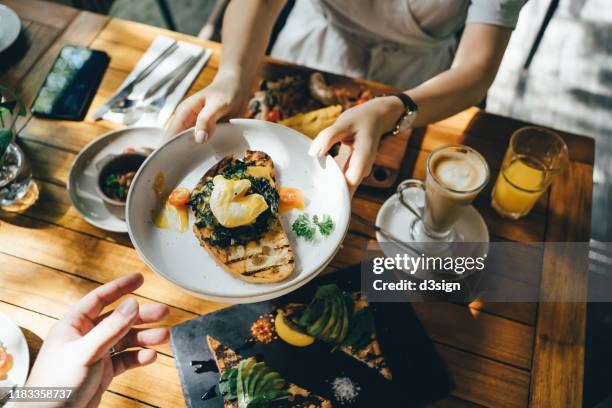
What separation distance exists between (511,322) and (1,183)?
1.52 meters

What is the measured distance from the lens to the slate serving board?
117cm

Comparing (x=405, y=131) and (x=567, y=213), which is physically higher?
(x=405, y=131)

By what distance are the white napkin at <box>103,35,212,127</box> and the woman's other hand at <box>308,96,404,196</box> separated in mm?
649

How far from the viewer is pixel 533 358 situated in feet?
4.05

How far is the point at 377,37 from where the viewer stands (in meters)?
1.94

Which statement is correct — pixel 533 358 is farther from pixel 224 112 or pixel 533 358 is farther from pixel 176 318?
pixel 224 112

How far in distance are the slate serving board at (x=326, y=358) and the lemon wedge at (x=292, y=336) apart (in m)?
0.01

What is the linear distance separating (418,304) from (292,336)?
36 cm

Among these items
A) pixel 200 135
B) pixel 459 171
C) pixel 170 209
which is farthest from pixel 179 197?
pixel 459 171

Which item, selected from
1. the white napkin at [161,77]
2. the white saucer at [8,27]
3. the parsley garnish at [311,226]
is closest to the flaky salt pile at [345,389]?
the parsley garnish at [311,226]

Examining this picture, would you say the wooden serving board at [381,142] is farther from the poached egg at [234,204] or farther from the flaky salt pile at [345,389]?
the flaky salt pile at [345,389]

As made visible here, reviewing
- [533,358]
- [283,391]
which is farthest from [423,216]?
[283,391]

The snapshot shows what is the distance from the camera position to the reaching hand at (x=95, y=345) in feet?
3.30

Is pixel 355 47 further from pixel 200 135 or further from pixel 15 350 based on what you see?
pixel 15 350
